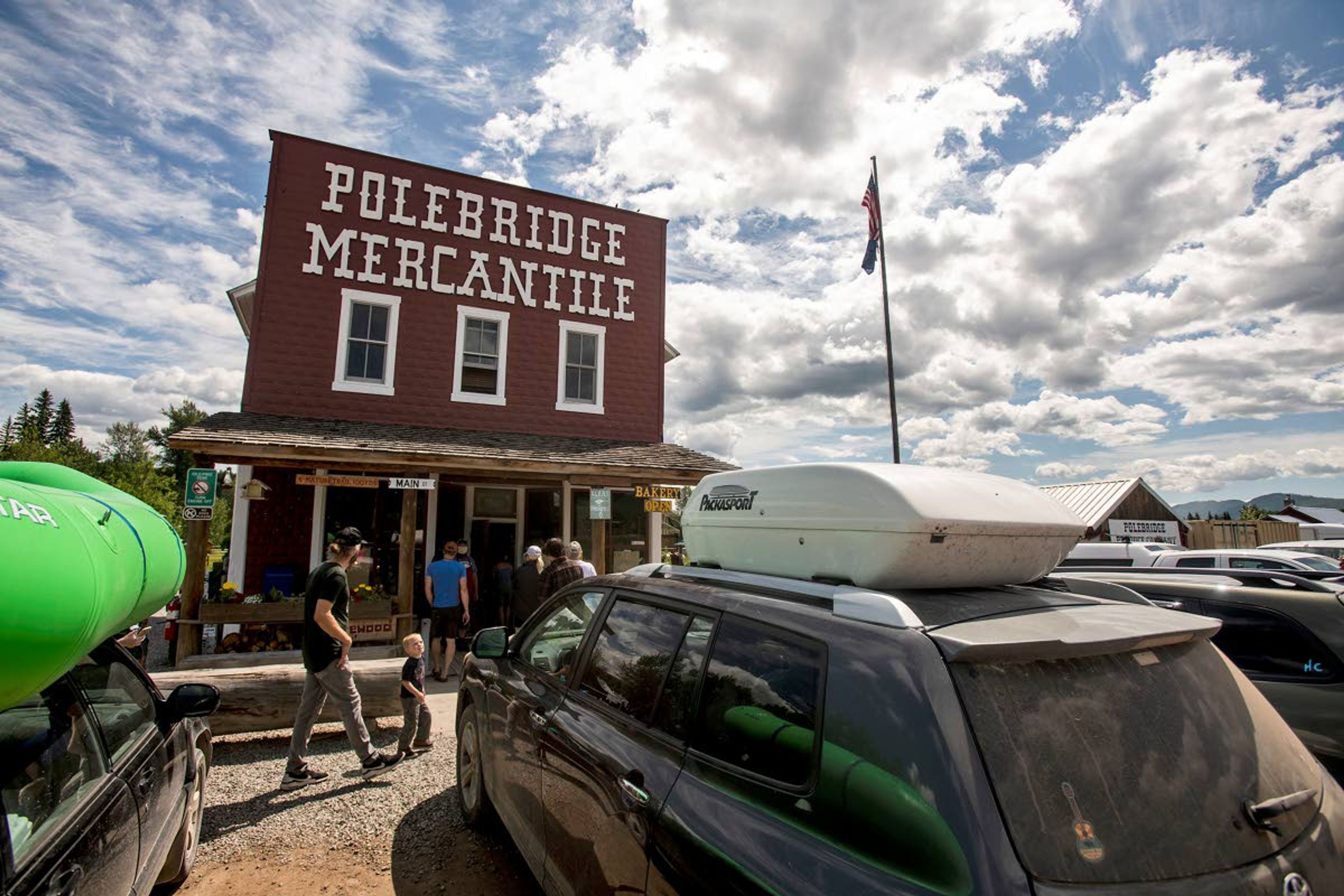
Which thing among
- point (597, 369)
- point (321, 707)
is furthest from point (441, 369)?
point (321, 707)

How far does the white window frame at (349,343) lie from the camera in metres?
11.3

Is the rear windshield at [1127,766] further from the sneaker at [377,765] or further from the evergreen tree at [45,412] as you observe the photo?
the evergreen tree at [45,412]

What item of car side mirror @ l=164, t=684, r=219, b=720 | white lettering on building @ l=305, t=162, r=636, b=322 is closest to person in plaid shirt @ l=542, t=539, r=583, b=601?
car side mirror @ l=164, t=684, r=219, b=720

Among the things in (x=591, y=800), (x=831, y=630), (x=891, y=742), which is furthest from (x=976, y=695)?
(x=591, y=800)

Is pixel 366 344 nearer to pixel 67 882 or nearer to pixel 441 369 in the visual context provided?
pixel 441 369

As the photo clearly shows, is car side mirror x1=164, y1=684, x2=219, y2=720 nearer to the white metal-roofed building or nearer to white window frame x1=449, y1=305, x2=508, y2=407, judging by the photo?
white window frame x1=449, y1=305, x2=508, y2=407

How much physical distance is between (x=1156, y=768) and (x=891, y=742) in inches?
26.4

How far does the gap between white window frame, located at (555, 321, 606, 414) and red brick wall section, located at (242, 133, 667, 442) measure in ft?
0.33

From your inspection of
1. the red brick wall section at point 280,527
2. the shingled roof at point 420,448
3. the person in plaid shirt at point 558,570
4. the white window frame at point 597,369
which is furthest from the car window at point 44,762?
the white window frame at point 597,369

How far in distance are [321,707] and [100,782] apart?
2.68m

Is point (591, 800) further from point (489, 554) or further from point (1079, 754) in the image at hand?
point (489, 554)

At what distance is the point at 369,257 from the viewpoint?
1182 centimetres

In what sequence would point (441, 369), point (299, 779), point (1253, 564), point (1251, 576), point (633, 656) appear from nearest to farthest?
point (633, 656) < point (1251, 576) < point (299, 779) < point (441, 369) < point (1253, 564)

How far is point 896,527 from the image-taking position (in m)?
2.11
